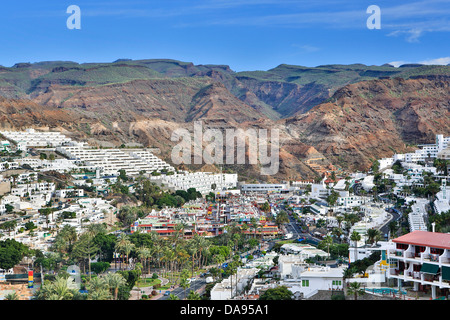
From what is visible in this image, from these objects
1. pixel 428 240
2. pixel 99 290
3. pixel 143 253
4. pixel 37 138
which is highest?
pixel 37 138

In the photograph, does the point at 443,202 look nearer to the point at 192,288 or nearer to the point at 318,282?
the point at 192,288

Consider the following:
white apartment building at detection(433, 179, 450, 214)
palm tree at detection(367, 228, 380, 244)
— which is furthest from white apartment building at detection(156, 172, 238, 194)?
Answer: palm tree at detection(367, 228, 380, 244)

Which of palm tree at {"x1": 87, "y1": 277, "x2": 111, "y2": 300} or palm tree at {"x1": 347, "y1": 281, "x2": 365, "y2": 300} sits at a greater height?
palm tree at {"x1": 347, "y1": 281, "x2": 365, "y2": 300}

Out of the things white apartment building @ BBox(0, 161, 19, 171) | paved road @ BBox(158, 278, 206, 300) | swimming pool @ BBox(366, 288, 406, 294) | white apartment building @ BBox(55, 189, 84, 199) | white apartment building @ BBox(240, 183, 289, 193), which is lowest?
paved road @ BBox(158, 278, 206, 300)

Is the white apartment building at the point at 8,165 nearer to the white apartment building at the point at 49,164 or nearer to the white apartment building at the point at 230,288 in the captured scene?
the white apartment building at the point at 49,164

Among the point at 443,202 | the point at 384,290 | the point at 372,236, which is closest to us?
the point at 384,290

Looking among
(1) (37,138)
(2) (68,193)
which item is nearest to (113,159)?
(1) (37,138)

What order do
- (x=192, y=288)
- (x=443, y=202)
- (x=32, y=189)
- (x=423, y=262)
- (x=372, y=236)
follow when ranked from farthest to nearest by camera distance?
(x=32, y=189) < (x=443, y=202) < (x=372, y=236) < (x=192, y=288) < (x=423, y=262)

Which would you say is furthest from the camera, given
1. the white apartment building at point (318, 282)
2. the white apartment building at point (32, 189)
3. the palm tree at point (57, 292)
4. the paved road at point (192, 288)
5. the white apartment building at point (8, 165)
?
the white apartment building at point (8, 165)

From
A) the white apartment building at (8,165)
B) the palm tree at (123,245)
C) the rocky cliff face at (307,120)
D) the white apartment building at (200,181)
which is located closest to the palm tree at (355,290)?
the palm tree at (123,245)

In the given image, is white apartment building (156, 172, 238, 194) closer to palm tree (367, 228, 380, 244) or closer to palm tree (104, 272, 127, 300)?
palm tree (367, 228, 380, 244)

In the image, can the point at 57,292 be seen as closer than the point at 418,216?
Yes
